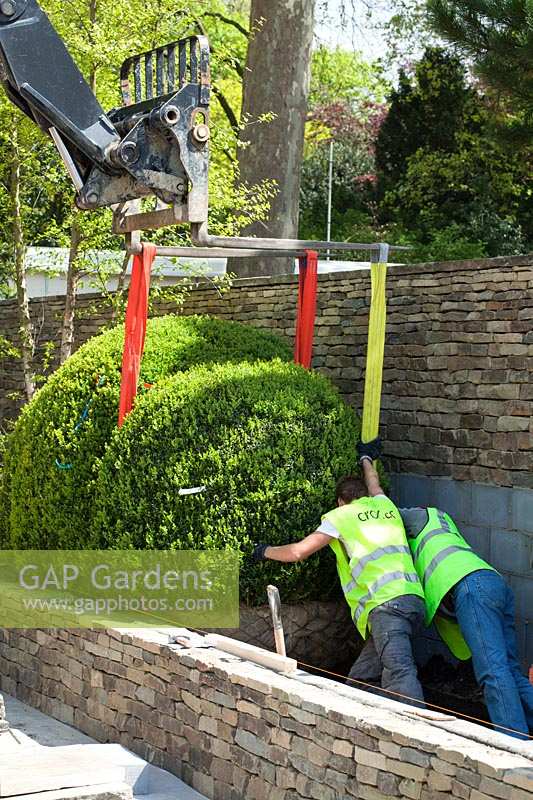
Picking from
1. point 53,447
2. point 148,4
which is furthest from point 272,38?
point 53,447

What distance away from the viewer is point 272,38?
12258 mm

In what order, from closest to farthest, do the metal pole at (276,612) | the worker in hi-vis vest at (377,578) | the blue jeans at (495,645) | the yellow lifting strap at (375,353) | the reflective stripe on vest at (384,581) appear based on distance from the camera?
the blue jeans at (495,645) → the metal pole at (276,612) → the worker in hi-vis vest at (377,578) → the reflective stripe on vest at (384,581) → the yellow lifting strap at (375,353)

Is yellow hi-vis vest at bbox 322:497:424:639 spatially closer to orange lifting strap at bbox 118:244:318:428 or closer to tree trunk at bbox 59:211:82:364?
orange lifting strap at bbox 118:244:318:428

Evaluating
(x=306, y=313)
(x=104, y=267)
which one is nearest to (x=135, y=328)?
(x=306, y=313)

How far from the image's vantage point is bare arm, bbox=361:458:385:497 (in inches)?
254

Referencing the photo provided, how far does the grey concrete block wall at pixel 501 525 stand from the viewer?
21.4 feet

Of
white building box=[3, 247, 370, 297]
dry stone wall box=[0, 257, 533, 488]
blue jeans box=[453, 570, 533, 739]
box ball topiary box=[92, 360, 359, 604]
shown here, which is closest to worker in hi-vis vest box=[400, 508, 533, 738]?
blue jeans box=[453, 570, 533, 739]

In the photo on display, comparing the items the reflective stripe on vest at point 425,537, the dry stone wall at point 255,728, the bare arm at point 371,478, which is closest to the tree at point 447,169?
the bare arm at point 371,478

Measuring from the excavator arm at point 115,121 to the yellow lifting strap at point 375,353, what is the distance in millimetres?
1362

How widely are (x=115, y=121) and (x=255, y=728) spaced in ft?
11.1

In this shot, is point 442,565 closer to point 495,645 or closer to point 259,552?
point 495,645

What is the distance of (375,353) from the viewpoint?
703cm

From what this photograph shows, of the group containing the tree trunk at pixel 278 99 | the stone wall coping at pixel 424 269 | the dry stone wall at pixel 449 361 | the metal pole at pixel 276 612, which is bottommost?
the metal pole at pixel 276 612

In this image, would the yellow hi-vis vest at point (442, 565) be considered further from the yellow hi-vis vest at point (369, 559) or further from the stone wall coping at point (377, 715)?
the stone wall coping at point (377, 715)
